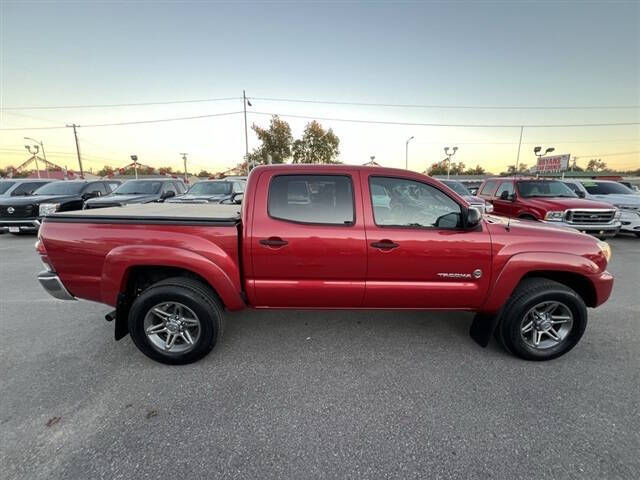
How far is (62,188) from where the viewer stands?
1013cm

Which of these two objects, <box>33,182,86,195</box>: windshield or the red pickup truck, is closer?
the red pickup truck

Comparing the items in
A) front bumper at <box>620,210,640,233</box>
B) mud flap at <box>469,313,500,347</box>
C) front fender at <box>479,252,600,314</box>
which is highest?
front fender at <box>479,252,600,314</box>

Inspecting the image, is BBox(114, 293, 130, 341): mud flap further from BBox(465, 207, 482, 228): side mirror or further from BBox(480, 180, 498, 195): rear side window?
BBox(480, 180, 498, 195): rear side window

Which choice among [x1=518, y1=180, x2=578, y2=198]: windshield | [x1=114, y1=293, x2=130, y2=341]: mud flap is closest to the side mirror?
[x1=114, y1=293, x2=130, y2=341]: mud flap

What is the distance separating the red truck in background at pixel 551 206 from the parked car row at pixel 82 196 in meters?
7.34

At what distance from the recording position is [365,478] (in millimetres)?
1710

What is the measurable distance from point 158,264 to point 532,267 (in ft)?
11.0

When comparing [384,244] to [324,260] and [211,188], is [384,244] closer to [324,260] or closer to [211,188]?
[324,260]

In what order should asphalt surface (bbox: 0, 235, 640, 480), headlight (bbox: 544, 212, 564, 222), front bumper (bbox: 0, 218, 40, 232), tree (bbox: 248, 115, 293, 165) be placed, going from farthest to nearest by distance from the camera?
tree (bbox: 248, 115, 293, 165) → front bumper (bbox: 0, 218, 40, 232) → headlight (bbox: 544, 212, 564, 222) → asphalt surface (bbox: 0, 235, 640, 480)

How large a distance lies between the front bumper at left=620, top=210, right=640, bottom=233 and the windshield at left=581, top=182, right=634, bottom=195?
2074mm

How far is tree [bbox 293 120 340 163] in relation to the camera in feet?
150

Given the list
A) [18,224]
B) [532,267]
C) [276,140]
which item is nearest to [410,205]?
[532,267]

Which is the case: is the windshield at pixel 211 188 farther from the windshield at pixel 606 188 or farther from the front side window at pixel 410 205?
the windshield at pixel 606 188

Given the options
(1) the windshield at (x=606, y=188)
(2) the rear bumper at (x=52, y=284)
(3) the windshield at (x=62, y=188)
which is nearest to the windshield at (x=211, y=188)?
(3) the windshield at (x=62, y=188)
